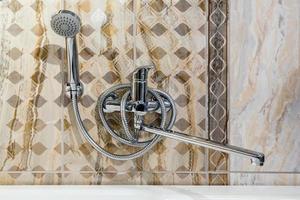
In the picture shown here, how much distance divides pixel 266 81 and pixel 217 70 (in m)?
0.17

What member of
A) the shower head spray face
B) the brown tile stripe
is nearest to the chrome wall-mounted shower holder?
the shower head spray face

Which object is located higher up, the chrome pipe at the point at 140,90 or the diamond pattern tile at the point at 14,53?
the diamond pattern tile at the point at 14,53

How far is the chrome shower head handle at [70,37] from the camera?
1082mm

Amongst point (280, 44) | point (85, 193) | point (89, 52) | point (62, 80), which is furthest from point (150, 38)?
point (85, 193)

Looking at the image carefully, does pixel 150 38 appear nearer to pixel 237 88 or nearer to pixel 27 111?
pixel 237 88

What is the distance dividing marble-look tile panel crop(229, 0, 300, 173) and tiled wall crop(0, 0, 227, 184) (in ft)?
0.18

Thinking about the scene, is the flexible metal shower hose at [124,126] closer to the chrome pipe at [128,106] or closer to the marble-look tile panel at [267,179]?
the chrome pipe at [128,106]

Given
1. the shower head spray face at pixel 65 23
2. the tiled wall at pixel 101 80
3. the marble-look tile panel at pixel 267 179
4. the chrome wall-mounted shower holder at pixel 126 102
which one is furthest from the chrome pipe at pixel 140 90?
the marble-look tile panel at pixel 267 179

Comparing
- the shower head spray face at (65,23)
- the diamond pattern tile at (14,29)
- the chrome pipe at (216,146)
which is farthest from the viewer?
the diamond pattern tile at (14,29)

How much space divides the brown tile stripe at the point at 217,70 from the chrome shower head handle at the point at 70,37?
1.41ft

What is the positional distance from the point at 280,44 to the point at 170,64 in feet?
1.23

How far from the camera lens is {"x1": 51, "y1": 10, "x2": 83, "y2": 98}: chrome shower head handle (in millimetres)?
1082

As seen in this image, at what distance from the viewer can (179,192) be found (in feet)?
3.76

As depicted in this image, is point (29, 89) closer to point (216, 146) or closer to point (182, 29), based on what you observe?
point (182, 29)
